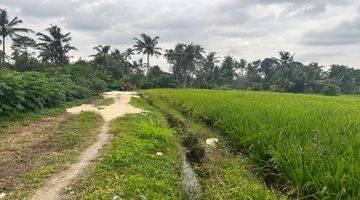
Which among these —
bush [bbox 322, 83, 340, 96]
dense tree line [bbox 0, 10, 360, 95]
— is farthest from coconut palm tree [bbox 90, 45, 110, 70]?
bush [bbox 322, 83, 340, 96]

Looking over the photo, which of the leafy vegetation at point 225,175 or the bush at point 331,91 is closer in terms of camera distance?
the leafy vegetation at point 225,175

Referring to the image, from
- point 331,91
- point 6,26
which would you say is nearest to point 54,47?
point 6,26

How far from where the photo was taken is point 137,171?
6500mm

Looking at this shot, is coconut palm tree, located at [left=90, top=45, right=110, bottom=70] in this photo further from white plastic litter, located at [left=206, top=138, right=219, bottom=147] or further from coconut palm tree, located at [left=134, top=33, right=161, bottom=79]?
white plastic litter, located at [left=206, top=138, right=219, bottom=147]

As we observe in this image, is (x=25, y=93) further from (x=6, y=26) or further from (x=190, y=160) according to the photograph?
(x=6, y=26)

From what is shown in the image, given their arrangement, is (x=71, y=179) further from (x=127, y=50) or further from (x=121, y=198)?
(x=127, y=50)

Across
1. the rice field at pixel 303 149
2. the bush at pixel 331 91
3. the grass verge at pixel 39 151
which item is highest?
the rice field at pixel 303 149

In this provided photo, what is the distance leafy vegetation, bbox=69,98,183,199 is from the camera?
5.49 m

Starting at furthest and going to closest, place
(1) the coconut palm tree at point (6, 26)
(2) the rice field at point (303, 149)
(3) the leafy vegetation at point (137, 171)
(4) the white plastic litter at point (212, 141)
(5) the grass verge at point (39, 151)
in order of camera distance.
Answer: (1) the coconut palm tree at point (6, 26) → (4) the white plastic litter at point (212, 141) → (5) the grass verge at point (39, 151) → (3) the leafy vegetation at point (137, 171) → (2) the rice field at point (303, 149)

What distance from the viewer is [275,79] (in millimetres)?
57406

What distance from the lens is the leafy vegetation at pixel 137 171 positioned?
18.0ft

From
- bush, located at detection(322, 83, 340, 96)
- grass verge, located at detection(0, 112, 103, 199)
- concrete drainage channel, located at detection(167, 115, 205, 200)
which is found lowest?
bush, located at detection(322, 83, 340, 96)

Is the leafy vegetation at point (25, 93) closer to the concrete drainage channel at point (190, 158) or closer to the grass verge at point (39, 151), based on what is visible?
the grass verge at point (39, 151)

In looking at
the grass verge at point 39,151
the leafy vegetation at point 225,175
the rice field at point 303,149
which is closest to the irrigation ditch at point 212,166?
the leafy vegetation at point 225,175
